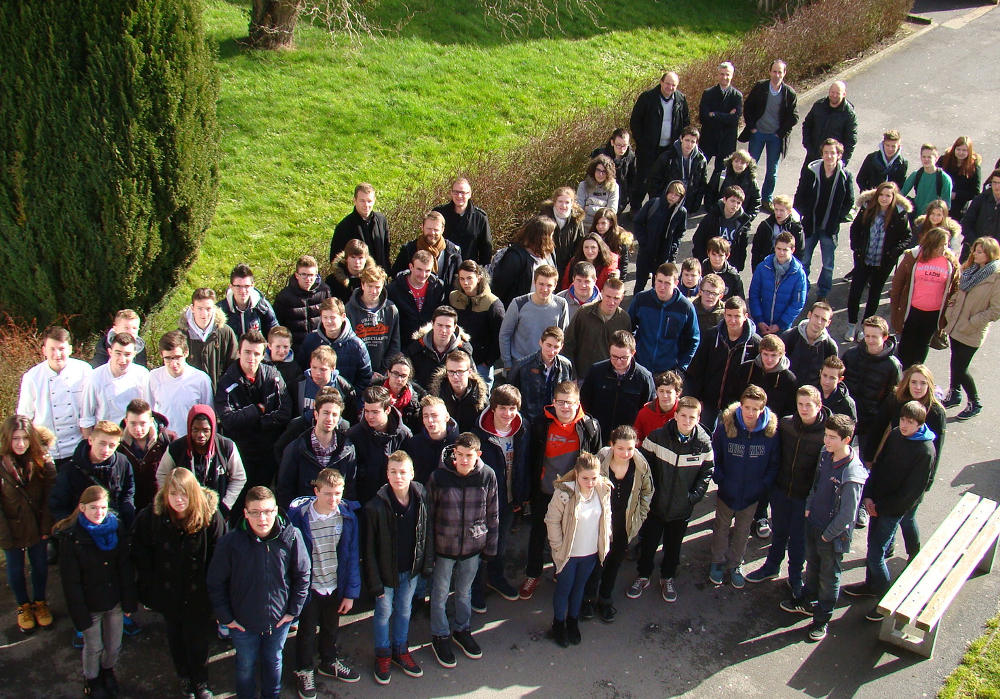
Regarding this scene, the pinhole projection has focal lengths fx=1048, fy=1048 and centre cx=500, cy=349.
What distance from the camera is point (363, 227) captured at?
9891 millimetres

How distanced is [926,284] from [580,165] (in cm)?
498

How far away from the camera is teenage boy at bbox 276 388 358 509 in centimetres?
701

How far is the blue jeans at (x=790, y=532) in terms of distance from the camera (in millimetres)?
7734

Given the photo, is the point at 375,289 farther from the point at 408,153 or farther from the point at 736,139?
the point at 736,139

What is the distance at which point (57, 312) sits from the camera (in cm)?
948

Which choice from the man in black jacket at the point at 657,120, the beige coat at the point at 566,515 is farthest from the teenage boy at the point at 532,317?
the man in black jacket at the point at 657,120

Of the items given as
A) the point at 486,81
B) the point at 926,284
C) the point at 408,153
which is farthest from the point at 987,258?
the point at 486,81

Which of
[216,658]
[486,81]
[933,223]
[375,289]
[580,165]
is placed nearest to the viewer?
[216,658]

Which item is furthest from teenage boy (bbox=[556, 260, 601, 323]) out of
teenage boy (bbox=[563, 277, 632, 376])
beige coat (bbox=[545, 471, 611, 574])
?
beige coat (bbox=[545, 471, 611, 574])

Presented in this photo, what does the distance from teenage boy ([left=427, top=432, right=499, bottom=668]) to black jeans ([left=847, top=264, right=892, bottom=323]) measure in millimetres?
5692

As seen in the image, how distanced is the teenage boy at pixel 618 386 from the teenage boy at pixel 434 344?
1015mm

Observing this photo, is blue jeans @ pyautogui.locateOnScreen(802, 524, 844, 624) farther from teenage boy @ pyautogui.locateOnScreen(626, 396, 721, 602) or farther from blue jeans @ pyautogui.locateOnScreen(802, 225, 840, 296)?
blue jeans @ pyautogui.locateOnScreen(802, 225, 840, 296)

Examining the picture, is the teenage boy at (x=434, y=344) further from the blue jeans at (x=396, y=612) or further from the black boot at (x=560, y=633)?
the black boot at (x=560, y=633)

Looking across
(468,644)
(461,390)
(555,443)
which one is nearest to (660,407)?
(555,443)
